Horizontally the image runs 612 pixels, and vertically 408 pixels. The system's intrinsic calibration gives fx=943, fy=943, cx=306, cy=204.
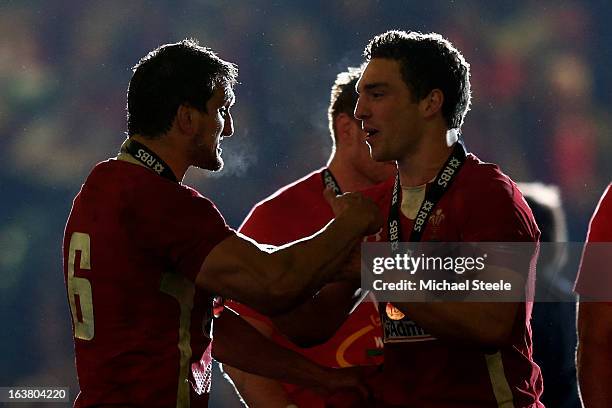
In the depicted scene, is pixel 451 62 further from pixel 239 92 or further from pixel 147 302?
pixel 239 92

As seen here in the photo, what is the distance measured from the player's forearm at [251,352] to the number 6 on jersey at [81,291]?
1.90 ft

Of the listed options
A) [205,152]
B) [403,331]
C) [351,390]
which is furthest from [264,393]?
[205,152]

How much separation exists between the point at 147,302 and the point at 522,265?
0.94 meters

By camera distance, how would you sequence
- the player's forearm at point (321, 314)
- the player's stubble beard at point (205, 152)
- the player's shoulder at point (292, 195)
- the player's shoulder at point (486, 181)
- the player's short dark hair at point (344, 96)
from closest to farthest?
1. the player's shoulder at point (486, 181)
2. the player's stubble beard at point (205, 152)
3. the player's forearm at point (321, 314)
4. the player's shoulder at point (292, 195)
5. the player's short dark hair at point (344, 96)

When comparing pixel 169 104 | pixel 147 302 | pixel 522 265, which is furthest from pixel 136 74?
pixel 522 265

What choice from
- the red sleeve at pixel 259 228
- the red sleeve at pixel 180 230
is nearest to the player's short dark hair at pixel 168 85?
the red sleeve at pixel 180 230

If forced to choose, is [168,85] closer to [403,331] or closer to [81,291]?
[81,291]

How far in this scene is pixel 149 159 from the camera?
245cm

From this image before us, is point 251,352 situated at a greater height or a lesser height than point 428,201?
lesser

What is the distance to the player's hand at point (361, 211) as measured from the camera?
8.04 ft

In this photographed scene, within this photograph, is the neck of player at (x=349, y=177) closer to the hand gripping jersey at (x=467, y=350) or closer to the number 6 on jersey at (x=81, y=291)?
the hand gripping jersey at (x=467, y=350)

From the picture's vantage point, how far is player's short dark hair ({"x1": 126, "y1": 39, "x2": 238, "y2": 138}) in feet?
8.21

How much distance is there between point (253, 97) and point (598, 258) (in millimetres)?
3544

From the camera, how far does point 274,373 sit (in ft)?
9.40
